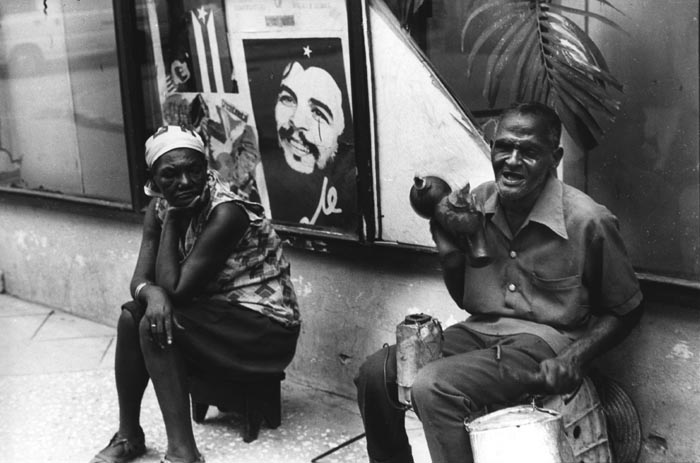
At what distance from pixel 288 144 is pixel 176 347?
1.36 m

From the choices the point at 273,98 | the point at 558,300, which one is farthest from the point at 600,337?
the point at 273,98

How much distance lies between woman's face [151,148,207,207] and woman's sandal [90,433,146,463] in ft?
3.40

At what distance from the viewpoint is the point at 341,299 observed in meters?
4.67

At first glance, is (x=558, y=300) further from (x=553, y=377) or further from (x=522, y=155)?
(x=522, y=155)

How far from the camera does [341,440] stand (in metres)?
4.26

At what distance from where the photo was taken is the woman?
3895mm

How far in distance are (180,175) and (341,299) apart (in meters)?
1.14

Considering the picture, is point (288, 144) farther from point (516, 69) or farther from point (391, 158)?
point (516, 69)

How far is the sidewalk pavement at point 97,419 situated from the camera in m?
4.21

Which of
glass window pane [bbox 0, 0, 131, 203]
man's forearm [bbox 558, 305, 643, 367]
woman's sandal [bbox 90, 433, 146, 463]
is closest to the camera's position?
man's forearm [bbox 558, 305, 643, 367]

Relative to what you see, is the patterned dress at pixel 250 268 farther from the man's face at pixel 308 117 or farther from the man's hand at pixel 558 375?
the man's hand at pixel 558 375

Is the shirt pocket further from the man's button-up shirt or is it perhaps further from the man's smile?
the man's smile

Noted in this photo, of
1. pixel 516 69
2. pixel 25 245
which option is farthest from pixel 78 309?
pixel 516 69
